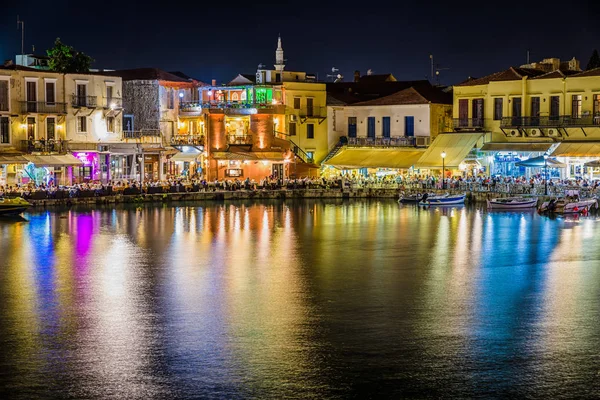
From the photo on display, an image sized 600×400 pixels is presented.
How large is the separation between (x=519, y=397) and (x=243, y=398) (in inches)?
228

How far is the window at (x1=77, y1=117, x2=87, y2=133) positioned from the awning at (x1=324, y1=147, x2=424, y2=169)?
59.4 ft

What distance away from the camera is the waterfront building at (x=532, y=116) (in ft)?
199

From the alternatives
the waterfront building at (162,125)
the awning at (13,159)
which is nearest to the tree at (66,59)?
the waterfront building at (162,125)

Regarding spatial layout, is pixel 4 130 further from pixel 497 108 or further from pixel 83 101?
pixel 497 108

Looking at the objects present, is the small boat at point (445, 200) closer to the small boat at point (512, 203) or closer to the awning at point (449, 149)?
the small boat at point (512, 203)

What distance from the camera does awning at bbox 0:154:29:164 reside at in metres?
59.0

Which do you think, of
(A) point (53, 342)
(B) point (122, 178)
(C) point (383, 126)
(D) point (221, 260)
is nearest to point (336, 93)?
(C) point (383, 126)

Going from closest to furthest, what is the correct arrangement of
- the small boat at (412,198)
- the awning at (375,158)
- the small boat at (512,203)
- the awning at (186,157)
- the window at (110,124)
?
the small boat at (512,203)
the small boat at (412,198)
the window at (110,124)
the awning at (375,158)
the awning at (186,157)

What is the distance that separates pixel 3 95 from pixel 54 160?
16.6 feet

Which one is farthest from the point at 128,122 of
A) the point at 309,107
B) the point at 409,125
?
the point at 409,125

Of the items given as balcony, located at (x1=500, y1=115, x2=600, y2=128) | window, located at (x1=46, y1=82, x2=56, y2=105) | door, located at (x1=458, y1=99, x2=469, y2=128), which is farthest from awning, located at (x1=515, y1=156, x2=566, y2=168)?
window, located at (x1=46, y1=82, x2=56, y2=105)

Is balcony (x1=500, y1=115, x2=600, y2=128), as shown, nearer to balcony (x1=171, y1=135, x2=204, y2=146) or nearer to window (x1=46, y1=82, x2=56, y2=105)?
balcony (x1=171, y1=135, x2=204, y2=146)

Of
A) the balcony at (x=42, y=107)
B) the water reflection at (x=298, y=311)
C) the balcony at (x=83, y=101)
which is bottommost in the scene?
the water reflection at (x=298, y=311)

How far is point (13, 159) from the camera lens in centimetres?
5966
